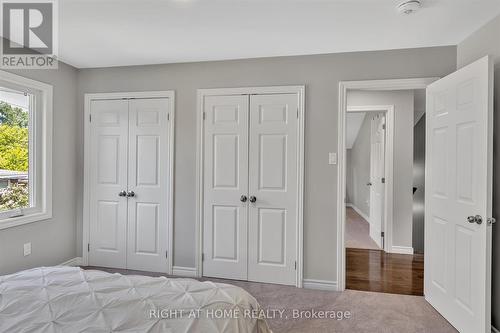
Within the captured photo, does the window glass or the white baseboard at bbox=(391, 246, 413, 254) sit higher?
the window glass

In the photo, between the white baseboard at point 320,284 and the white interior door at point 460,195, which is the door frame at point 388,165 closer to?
the white interior door at point 460,195

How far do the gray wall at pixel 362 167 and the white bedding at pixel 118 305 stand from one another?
18.1ft

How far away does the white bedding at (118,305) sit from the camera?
122cm

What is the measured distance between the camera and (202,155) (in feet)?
10.7

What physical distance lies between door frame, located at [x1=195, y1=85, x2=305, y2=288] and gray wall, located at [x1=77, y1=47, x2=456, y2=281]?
5 cm

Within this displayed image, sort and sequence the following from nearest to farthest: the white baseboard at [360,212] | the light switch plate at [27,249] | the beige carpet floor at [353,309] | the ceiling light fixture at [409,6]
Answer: the ceiling light fixture at [409,6] < the beige carpet floor at [353,309] < the light switch plate at [27,249] < the white baseboard at [360,212]

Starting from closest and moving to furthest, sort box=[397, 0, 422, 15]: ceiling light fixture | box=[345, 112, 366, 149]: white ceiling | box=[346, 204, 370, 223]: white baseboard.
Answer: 1. box=[397, 0, 422, 15]: ceiling light fixture
2. box=[345, 112, 366, 149]: white ceiling
3. box=[346, 204, 370, 223]: white baseboard

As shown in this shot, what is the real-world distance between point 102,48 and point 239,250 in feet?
7.95

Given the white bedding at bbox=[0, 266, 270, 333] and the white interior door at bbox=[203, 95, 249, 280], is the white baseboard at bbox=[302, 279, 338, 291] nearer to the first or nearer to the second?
the white interior door at bbox=[203, 95, 249, 280]

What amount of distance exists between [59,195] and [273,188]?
2374 mm

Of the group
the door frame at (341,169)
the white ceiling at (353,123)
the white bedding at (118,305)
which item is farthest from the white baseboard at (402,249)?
the white bedding at (118,305)

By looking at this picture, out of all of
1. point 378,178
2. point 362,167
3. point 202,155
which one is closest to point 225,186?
point 202,155

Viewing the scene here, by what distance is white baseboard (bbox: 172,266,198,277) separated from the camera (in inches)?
130

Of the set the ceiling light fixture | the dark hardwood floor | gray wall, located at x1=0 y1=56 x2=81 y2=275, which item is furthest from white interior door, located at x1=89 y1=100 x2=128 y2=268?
the ceiling light fixture
